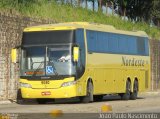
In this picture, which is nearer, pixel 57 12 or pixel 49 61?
pixel 49 61

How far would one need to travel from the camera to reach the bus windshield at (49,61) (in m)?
30.1

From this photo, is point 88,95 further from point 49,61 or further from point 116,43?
point 116,43

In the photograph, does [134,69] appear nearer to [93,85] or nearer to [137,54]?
[137,54]

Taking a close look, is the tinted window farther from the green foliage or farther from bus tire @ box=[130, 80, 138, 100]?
the green foliage

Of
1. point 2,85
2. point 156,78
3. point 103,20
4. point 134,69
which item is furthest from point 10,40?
point 156,78

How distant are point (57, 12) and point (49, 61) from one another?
40.9 ft

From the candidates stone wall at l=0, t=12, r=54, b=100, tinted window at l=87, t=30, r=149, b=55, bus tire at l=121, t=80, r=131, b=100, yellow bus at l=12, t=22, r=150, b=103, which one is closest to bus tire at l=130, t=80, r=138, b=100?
bus tire at l=121, t=80, r=131, b=100

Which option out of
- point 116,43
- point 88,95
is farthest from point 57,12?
point 88,95

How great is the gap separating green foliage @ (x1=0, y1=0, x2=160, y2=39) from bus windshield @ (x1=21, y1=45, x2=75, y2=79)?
198 inches

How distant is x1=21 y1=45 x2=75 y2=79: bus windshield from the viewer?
30.1 meters

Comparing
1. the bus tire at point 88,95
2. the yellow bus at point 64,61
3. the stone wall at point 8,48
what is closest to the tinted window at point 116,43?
the yellow bus at point 64,61

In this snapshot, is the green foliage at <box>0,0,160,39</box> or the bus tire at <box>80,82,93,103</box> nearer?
the bus tire at <box>80,82,93,103</box>

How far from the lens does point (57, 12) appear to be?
42.3 m

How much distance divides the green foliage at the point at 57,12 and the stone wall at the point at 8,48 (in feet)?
3.44
